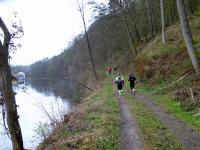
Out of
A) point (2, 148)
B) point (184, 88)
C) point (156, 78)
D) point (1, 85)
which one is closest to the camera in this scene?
point (1, 85)

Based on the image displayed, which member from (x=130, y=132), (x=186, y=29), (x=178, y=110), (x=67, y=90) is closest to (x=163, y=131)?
(x=130, y=132)

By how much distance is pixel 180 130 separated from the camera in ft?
46.2

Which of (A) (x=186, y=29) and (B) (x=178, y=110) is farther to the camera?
(A) (x=186, y=29)

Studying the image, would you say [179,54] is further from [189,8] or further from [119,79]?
[189,8]

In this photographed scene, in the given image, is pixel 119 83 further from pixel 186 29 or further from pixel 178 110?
pixel 178 110

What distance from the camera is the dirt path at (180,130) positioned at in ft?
39.4

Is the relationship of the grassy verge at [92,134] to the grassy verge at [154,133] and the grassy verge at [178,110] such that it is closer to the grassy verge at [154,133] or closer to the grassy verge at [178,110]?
the grassy verge at [154,133]

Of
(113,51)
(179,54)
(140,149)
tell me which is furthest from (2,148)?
(113,51)

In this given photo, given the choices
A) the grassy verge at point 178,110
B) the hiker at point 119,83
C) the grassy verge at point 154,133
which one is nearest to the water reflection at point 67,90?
the hiker at point 119,83

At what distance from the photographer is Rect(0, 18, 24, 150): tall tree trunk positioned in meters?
13.1

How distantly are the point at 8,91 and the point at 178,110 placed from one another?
8.60m

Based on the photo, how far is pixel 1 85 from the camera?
13320mm

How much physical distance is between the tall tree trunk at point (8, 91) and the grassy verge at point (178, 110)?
6362 millimetres

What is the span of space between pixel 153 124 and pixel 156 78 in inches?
638
